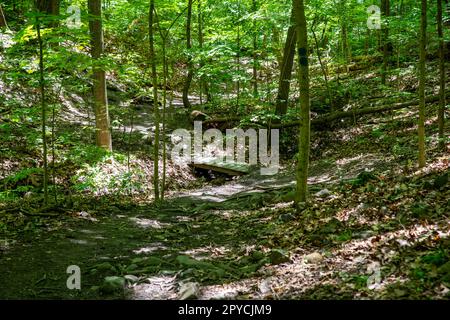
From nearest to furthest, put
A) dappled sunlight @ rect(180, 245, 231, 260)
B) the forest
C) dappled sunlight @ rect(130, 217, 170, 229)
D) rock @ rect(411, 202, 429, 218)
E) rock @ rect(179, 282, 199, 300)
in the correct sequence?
rock @ rect(179, 282, 199, 300) < the forest < rock @ rect(411, 202, 429, 218) < dappled sunlight @ rect(180, 245, 231, 260) < dappled sunlight @ rect(130, 217, 170, 229)

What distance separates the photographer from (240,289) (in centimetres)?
440

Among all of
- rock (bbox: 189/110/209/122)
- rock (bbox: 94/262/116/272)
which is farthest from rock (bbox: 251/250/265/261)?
rock (bbox: 189/110/209/122)

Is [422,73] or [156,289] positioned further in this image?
[422,73]

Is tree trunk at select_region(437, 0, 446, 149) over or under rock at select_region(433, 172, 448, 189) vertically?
over

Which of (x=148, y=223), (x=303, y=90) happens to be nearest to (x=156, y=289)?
(x=148, y=223)

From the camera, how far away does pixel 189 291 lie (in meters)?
4.33

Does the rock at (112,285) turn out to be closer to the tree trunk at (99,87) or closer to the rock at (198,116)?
the tree trunk at (99,87)

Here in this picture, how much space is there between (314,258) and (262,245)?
1.24 metres

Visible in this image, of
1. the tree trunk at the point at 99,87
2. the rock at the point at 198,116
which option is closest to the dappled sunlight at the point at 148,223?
the tree trunk at the point at 99,87

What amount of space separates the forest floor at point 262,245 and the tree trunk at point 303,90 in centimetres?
51

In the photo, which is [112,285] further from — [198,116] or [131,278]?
[198,116]

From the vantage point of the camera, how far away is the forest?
15.0ft

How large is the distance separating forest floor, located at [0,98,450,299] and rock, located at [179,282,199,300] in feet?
0.05

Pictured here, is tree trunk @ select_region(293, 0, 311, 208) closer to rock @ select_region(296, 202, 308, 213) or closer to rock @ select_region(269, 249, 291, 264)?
rock @ select_region(296, 202, 308, 213)
